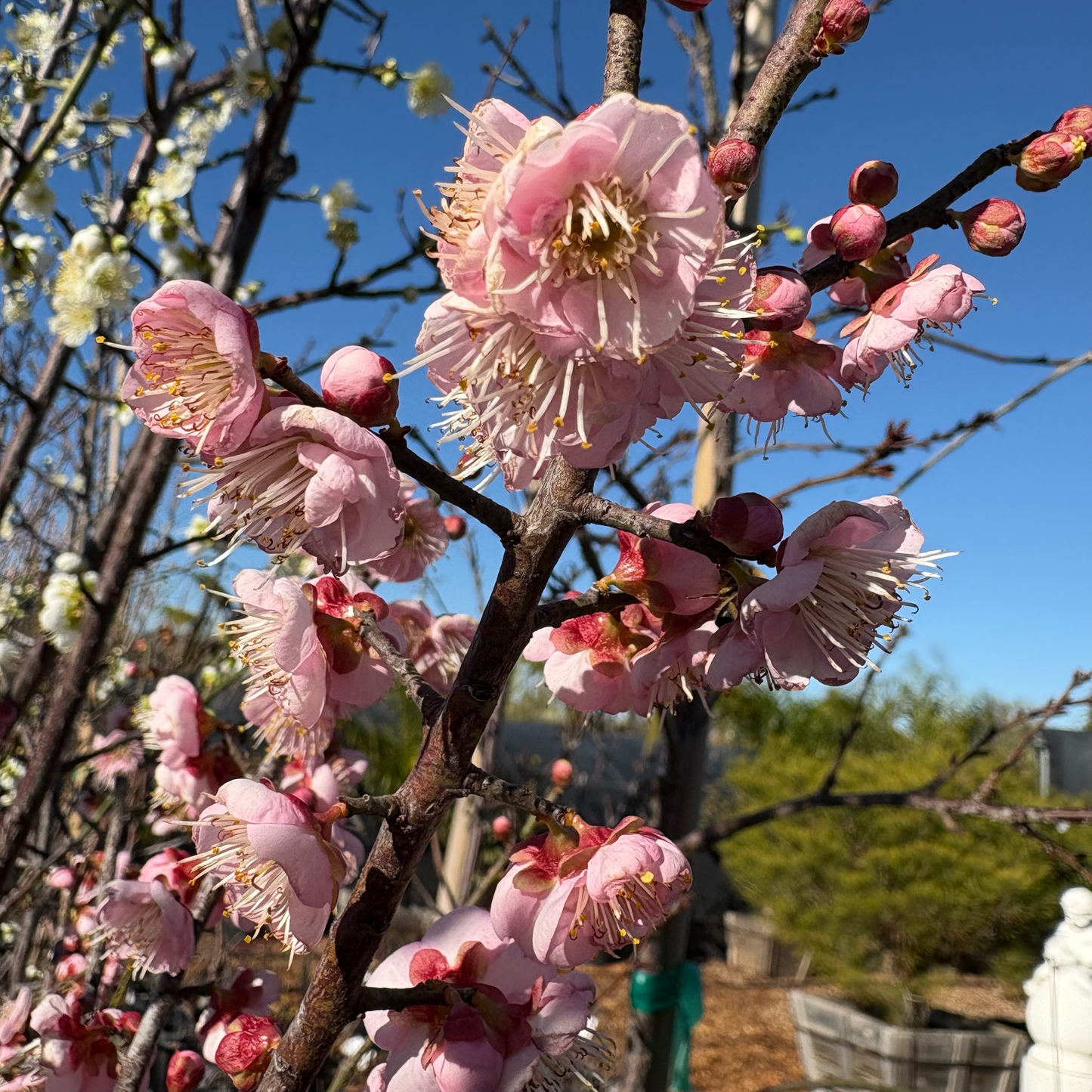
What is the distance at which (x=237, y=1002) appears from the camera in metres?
1.12

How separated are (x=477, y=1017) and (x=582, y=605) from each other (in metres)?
0.35

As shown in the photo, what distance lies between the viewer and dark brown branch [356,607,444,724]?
718 millimetres

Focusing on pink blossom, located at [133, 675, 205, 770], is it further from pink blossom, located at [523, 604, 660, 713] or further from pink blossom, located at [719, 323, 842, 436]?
pink blossom, located at [719, 323, 842, 436]

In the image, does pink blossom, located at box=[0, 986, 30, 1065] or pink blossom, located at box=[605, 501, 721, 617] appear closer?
pink blossom, located at box=[605, 501, 721, 617]

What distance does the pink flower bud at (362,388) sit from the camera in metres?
0.61

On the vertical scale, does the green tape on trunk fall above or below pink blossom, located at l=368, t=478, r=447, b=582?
below

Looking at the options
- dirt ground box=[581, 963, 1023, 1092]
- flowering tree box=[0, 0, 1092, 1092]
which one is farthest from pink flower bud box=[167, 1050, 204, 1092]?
dirt ground box=[581, 963, 1023, 1092]

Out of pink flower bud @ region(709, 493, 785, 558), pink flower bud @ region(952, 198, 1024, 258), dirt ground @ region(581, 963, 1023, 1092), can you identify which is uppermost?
pink flower bud @ region(952, 198, 1024, 258)

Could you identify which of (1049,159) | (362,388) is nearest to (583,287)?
(362,388)

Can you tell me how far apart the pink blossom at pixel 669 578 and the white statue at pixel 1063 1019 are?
267cm

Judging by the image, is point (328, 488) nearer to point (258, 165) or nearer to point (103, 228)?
point (258, 165)

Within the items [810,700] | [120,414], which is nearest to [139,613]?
[120,414]

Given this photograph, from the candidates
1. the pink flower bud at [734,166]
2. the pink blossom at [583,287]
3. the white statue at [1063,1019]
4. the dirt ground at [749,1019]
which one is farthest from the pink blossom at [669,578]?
the dirt ground at [749,1019]

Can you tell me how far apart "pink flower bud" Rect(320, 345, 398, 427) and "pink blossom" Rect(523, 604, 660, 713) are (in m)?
0.29
